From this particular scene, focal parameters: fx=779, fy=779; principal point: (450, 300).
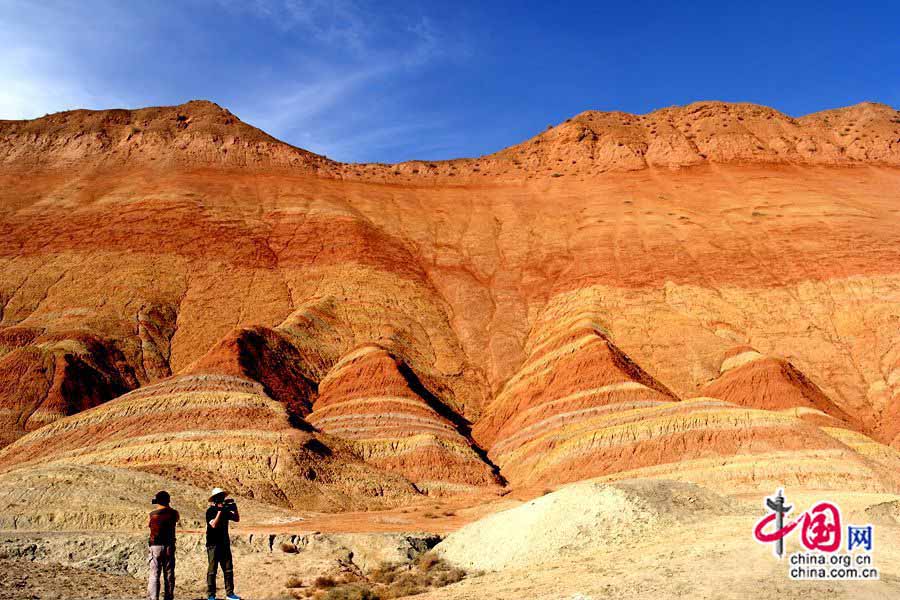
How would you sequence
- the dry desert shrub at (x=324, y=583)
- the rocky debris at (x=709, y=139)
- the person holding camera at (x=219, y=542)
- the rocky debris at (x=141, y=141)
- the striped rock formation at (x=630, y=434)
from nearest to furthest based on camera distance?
the person holding camera at (x=219, y=542)
the dry desert shrub at (x=324, y=583)
the striped rock formation at (x=630, y=434)
the rocky debris at (x=141, y=141)
the rocky debris at (x=709, y=139)

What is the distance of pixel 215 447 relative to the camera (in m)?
45.4

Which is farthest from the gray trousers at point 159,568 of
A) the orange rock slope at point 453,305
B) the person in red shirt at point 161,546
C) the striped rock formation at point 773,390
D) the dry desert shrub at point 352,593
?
the striped rock formation at point 773,390

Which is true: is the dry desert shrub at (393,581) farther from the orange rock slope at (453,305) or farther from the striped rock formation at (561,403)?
the striped rock formation at (561,403)

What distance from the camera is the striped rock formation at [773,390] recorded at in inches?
2146

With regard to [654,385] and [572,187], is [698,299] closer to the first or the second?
[654,385]

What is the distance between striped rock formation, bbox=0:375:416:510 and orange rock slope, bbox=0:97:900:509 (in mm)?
201

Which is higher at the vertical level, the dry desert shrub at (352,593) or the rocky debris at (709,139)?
the rocky debris at (709,139)

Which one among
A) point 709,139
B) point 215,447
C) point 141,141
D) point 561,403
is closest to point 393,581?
point 215,447

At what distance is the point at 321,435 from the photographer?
50375 mm

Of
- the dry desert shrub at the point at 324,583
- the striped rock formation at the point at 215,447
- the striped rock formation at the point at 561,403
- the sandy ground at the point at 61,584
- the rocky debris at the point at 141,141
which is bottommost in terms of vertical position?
the sandy ground at the point at 61,584

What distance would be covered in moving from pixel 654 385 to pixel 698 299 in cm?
1755

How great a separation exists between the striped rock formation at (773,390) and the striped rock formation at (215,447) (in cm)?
2633

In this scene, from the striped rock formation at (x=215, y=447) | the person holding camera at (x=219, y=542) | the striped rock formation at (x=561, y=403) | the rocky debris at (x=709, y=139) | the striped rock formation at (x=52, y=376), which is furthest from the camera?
the rocky debris at (x=709, y=139)

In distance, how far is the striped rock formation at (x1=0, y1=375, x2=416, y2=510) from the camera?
43.1 metres
